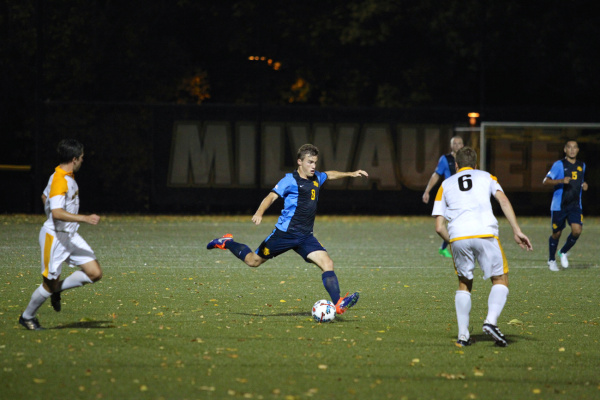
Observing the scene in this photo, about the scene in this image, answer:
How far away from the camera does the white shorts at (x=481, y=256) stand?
7602 mm

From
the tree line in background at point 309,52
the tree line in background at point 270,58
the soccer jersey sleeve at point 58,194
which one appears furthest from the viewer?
the tree line in background at point 309,52

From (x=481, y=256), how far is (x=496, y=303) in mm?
441

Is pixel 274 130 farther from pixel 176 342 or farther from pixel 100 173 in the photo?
pixel 176 342

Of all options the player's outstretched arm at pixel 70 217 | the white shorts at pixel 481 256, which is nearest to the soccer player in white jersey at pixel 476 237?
the white shorts at pixel 481 256

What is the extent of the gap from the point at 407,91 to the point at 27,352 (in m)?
28.0

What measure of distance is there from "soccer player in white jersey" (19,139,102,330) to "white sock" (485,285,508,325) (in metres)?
3.62

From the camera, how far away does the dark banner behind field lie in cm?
2661

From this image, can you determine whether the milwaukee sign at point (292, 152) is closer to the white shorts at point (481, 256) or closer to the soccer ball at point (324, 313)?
the soccer ball at point (324, 313)

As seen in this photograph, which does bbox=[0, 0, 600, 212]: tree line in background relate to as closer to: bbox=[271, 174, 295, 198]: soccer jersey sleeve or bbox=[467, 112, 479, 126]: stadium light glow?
bbox=[467, 112, 479, 126]: stadium light glow

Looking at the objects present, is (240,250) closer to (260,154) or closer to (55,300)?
(55,300)

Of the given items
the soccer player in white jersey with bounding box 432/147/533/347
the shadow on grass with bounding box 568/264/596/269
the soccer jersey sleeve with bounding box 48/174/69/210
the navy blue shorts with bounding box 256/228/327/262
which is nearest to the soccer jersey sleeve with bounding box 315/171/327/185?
the navy blue shorts with bounding box 256/228/327/262

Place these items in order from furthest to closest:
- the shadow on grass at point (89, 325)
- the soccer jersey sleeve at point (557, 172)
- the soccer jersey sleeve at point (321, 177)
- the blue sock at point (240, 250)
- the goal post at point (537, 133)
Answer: the goal post at point (537, 133)
the soccer jersey sleeve at point (557, 172)
the blue sock at point (240, 250)
the soccer jersey sleeve at point (321, 177)
the shadow on grass at point (89, 325)

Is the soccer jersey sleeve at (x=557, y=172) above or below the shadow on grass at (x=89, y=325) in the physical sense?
above

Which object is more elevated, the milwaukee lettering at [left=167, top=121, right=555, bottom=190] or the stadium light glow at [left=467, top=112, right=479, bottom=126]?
the stadium light glow at [left=467, top=112, right=479, bottom=126]
